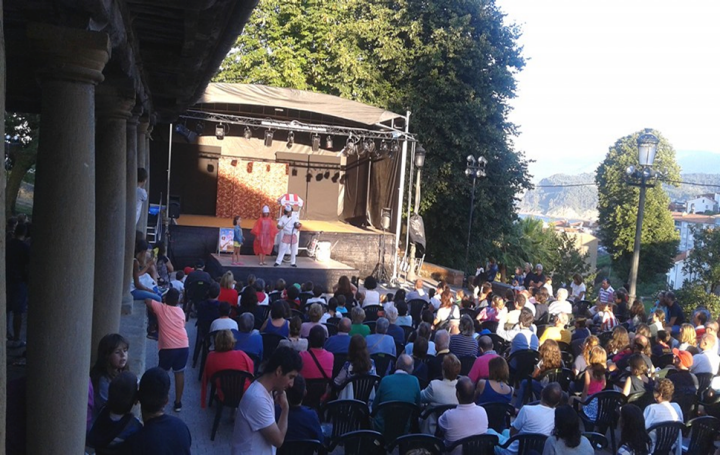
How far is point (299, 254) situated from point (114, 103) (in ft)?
42.7

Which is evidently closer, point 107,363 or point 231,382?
point 107,363

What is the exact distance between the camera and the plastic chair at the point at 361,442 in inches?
183

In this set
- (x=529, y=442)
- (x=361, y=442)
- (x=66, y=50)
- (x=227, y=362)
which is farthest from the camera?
(x=227, y=362)

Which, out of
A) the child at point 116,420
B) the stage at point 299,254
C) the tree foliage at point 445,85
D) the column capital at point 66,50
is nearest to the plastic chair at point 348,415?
the child at point 116,420

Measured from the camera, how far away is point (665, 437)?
5652 mm

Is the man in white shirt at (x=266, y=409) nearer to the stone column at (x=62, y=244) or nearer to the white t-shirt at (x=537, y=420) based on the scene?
the stone column at (x=62, y=244)

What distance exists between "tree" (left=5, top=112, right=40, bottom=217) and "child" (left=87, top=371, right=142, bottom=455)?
14.6 metres

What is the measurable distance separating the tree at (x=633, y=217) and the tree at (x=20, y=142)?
3706cm

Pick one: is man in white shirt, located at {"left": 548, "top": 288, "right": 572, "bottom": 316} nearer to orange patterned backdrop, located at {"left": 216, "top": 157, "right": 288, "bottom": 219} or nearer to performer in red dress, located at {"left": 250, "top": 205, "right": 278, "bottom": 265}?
performer in red dress, located at {"left": 250, "top": 205, "right": 278, "bottom": 265}

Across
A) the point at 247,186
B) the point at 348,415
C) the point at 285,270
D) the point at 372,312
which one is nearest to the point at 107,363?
the point at 348,415

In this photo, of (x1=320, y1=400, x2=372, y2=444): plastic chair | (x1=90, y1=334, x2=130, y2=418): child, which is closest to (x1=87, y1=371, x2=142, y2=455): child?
(x1=90, y1=334, x2=130, y2=418): child

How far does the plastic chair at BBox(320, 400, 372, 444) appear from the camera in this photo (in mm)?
5461

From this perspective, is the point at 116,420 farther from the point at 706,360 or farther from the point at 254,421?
the point at 706,360

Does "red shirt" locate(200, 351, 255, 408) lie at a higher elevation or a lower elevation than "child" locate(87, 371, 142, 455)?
lower
